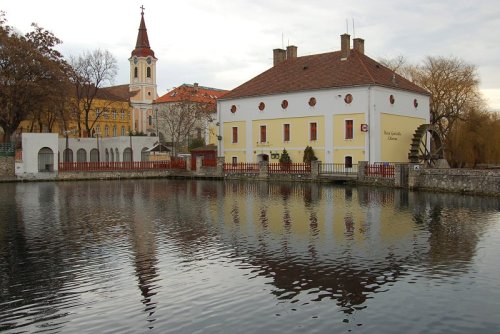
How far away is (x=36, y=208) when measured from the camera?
25859 millimetres

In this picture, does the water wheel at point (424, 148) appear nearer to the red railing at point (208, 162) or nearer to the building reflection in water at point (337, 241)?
the building reflection in water at point (337, 241)

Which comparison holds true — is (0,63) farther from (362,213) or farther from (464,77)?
(464,77)

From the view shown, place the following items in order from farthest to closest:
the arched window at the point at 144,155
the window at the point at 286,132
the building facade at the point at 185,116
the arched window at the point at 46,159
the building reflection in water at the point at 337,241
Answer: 1. the building facade at the point at 185,116
2. the arched window at the point at 144,155
3. the arched window at the point at 46,159
4. the window at the point at 286,132
5. the building reflection in water at the point at 337,241

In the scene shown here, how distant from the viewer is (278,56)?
5841 centimetres

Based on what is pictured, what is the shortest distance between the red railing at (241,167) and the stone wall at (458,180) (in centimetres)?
1678

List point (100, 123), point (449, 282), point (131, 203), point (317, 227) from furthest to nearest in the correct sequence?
point (100, 123) → point (131, 203) → point (317, 227) → point (449, 282)

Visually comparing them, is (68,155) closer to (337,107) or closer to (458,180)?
(337,107)

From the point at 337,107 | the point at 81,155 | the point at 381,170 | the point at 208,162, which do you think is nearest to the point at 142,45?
the point at 81,155

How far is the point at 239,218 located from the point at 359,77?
93.4ft

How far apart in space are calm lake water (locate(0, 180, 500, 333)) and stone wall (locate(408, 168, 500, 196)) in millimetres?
7522

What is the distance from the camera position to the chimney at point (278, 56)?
5825cm

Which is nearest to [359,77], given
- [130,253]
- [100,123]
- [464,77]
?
[464,77]

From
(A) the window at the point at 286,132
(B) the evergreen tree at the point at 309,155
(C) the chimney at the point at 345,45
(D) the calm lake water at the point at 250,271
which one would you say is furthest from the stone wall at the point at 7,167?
(C) the chimney at the point at 345,45

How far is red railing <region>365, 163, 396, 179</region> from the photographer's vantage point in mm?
38750
